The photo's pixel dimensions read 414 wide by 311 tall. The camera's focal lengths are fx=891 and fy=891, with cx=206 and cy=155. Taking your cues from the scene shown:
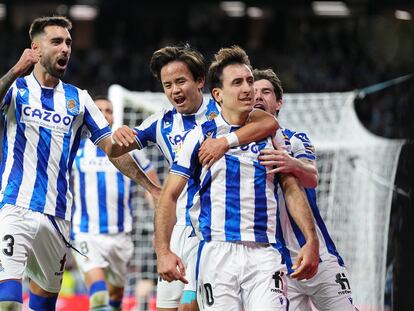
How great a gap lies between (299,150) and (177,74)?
35.4 inches

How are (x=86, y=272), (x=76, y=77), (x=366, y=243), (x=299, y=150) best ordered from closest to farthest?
(x=299, y=150) → (x=86, y=272) → (x=366, y=243) → (x=76, y=77)

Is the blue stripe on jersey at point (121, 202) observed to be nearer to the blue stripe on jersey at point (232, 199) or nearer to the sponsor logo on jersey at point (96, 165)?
the sponsor logo on jersey at point (96, 165)

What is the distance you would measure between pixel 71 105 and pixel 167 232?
4.90 ft

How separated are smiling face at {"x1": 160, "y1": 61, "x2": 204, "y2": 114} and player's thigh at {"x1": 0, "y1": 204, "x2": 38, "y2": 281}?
1149mm

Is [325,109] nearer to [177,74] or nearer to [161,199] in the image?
[177,74]

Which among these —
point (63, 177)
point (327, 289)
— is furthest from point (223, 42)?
point (327, 289)

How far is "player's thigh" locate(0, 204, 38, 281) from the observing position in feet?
17.3

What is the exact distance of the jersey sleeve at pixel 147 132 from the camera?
577 cm

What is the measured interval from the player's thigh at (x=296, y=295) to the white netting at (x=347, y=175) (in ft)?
10.8

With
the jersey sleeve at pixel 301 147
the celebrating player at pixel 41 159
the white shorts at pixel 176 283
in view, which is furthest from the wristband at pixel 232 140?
the white shorts at pixel 176 283

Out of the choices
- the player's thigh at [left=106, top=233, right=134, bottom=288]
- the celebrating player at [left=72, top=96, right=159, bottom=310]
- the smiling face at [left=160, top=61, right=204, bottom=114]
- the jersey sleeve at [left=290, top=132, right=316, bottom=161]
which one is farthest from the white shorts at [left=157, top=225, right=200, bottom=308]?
the player's thigh at [left=106, top=233, right=134, bottom=288]

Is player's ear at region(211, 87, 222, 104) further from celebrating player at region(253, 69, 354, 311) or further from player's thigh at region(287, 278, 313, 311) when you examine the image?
player's thigh at region(287, 278, 313, 311)

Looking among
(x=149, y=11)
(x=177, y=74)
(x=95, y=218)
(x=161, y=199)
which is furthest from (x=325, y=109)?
(x=149, y=11)

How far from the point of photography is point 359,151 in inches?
407
